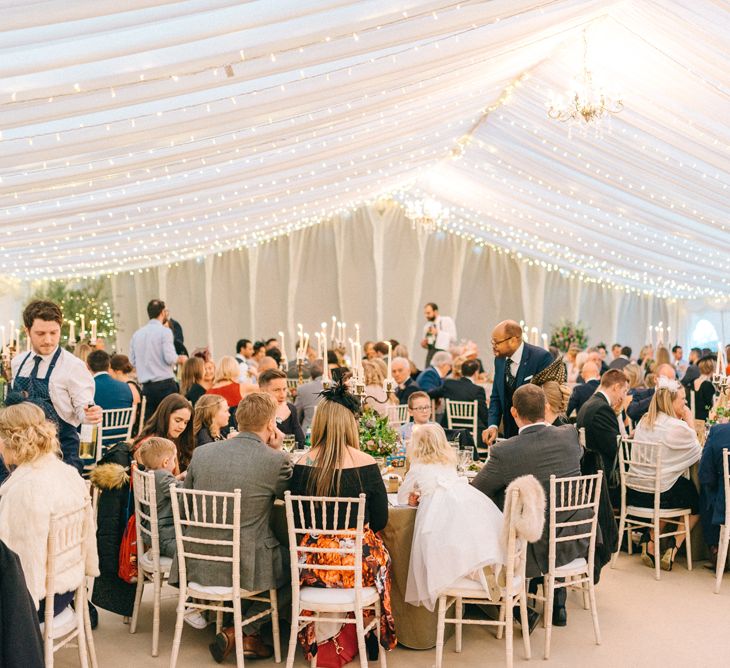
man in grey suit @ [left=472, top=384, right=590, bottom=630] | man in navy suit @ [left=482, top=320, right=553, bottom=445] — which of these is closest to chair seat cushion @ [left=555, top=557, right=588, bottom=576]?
man in grey suit @ [left=472, top=384, right=590, bottom=630]

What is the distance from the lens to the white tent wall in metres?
16.5

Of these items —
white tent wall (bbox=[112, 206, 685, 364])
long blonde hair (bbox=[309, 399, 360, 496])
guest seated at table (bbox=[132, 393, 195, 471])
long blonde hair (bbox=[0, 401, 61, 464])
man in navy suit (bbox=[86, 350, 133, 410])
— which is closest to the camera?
long blonde hair (bbox=[0, 401, 61, 464])

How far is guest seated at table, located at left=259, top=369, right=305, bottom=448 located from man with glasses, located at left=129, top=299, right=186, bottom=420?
8.86 feet

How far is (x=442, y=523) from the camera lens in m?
4.29

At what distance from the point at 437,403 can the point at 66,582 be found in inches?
233

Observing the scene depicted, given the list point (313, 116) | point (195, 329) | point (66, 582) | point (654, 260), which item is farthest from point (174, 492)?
point (195, 329)

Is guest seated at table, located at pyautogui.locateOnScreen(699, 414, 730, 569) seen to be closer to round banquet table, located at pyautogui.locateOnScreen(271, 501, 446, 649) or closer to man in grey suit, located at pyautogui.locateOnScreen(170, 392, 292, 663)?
round banquet table, located at pyautogui.locateOnScreen(271, 501, 446, 649)

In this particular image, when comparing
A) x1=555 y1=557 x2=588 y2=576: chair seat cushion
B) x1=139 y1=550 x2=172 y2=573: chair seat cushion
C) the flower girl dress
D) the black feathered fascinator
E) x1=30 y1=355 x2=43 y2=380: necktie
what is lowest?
x1=555 y1=557 x2=588 y2=576: chair seat cushion

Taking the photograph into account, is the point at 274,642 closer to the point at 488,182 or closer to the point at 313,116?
the point at 313,116

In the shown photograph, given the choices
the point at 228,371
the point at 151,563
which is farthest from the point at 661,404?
the point at 151,563

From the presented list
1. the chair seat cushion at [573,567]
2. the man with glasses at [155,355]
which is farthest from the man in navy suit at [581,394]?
the man with glasses at [155,355]

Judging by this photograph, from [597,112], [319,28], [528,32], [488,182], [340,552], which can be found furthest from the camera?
[488,182]

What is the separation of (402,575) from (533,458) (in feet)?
2.93

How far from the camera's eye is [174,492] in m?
4.20
